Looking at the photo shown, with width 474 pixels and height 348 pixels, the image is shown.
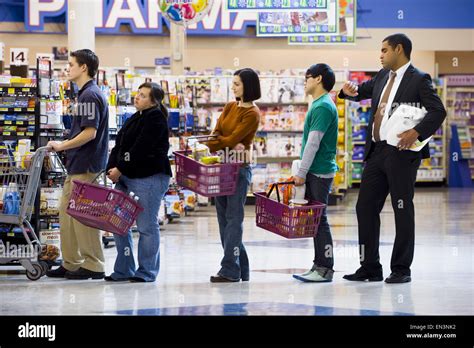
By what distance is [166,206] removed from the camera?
1334cm

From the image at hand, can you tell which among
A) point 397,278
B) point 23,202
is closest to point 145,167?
point 23,202

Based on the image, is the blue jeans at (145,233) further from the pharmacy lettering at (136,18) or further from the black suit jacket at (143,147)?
the pharmacy lettering at (136,18)

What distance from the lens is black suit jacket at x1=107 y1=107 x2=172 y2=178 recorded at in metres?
7.41

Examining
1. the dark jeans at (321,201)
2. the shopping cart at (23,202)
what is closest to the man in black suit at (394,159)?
the dark jeans at (321,201)

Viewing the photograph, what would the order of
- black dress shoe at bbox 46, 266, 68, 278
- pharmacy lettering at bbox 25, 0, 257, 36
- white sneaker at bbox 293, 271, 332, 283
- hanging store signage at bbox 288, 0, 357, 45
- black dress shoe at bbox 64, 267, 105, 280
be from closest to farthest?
white sneaker at bbox 293, 271, 332, 283 → black dress shoe at bbox 64, 267, 105, 280 → black dress shoe at bbox 46, 266, 68, 278 → hanging store signage at bbox 288, 0, 357, 45 → pharmacy lettering at bbox 25, 0, 257, 36

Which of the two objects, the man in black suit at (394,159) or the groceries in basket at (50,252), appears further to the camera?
the groceries in basket at (50,252)

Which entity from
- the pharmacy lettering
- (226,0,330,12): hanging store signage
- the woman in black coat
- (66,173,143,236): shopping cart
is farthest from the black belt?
the pharmacy lettering

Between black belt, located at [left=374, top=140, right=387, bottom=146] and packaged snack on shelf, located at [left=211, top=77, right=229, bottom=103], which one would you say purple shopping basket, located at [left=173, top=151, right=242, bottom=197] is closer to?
black belt, located at [left=374, top=140, right=387, bottom=146]

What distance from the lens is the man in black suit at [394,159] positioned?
7375 millimetres

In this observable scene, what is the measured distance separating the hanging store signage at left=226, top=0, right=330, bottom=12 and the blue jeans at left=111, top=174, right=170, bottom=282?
6.15 meters

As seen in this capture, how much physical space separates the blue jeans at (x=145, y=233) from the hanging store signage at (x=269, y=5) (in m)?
6.15

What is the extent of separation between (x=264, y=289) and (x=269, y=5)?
6.80 metres
